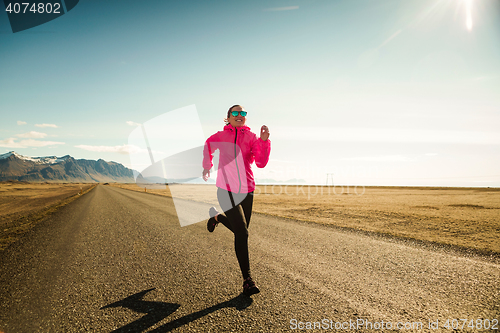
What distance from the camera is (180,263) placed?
4.81m

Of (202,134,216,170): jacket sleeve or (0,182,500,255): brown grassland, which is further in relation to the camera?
(0,182,500,255): brown grassland

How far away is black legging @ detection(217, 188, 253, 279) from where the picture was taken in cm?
343

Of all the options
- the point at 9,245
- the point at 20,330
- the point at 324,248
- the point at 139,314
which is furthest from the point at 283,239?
the point at 9,245

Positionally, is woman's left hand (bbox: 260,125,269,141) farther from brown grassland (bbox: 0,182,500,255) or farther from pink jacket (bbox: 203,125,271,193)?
brown grassland (bbox: 0,182,500,255)

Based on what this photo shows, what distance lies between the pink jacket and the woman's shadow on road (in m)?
1.56

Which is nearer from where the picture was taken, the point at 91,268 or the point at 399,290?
the point at 399,290

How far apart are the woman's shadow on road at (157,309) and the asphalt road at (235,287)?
1cm

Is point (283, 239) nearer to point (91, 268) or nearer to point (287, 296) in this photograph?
point (287, 296)

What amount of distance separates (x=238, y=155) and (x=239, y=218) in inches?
38.2

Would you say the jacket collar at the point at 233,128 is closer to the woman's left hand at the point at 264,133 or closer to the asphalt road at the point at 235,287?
the woman's left hand at the point at 264,133

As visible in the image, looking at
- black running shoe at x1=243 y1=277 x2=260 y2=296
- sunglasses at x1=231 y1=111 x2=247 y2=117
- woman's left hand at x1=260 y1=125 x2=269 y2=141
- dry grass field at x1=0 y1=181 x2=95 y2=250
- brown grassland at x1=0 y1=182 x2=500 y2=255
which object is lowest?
dry grass field at x1=0 y1=181 x2=95 y2=250

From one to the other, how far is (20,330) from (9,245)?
731 cm

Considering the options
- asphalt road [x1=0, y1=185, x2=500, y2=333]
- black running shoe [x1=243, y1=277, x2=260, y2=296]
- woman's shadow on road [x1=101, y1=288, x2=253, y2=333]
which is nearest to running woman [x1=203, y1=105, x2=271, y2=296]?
black running shoe [x1=243, y1=277, x2=260, y2=296]

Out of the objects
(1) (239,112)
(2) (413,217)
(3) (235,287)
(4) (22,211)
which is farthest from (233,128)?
(4) (22,211)
